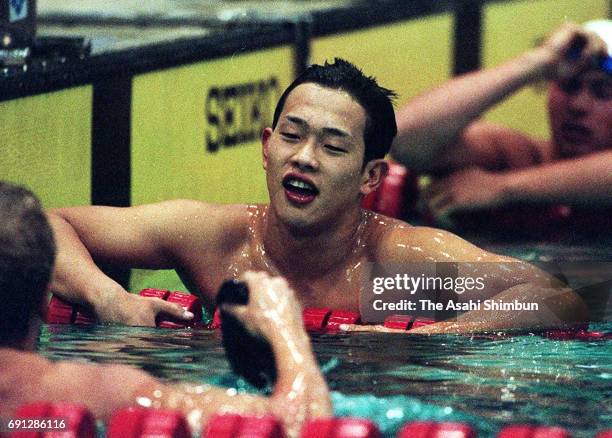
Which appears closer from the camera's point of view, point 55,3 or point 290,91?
point 290,91

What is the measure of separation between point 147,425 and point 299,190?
1172 millimetres

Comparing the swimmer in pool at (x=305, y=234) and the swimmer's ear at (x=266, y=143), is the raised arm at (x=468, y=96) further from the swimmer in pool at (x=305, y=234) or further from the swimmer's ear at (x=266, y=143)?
the swimmer's ear at (x=266, y=143)

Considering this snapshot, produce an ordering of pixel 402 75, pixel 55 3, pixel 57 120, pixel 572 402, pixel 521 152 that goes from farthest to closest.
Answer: pixel 55 3
pixel 402 75
pixel 521 152
pixel 57 120
pixel 572 402

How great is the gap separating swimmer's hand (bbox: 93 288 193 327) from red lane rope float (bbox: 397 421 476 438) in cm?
110

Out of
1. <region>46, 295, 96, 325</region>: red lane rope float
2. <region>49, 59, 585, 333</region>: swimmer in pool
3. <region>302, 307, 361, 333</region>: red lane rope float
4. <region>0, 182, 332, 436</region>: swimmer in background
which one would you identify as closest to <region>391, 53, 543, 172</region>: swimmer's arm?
<region>49, 59, 585, 333</region>: swimmer in pool

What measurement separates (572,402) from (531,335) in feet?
2.17

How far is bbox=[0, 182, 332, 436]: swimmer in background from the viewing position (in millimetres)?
2283

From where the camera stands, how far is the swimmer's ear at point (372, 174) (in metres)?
3.49

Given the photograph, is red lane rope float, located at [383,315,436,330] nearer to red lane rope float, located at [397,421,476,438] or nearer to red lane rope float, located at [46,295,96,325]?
red lane rope float, located at [46,295,96,325]

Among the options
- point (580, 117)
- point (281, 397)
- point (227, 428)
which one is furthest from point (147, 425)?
point (580, 117)

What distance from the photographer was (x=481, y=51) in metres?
6.59

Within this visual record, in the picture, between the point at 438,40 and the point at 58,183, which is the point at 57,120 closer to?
the point at 58,183

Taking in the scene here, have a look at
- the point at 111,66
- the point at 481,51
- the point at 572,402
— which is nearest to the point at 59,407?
the point at 572,402

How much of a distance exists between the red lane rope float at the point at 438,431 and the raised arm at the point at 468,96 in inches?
116
